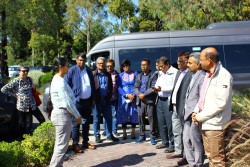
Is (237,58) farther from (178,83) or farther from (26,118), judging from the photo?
(26,118)

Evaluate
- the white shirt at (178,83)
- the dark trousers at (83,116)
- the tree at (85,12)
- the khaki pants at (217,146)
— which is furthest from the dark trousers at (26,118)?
the tree at (85,12)

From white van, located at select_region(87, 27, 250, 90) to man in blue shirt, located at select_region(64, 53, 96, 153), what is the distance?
2.06 meters

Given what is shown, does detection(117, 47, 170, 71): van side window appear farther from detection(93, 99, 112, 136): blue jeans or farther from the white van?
detection(93, 99, 112, 136): blue jeans

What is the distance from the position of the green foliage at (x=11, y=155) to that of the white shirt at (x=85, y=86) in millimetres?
1578

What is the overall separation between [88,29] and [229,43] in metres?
25.2

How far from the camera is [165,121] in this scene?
6547mm

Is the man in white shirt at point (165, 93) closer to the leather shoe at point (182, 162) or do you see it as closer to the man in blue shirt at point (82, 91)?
the leather shoe at point (182, 162)

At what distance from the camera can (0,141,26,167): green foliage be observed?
5203 millimetres

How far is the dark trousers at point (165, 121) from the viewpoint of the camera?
6398 millimetres

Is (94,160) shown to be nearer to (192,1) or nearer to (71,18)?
(192,1)

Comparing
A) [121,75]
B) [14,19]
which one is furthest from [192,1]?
[14,19]

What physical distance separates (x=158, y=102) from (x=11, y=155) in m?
2.93

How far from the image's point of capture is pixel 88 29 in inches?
1277

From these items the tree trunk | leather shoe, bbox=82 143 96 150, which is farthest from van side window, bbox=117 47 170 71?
the tree trunk
